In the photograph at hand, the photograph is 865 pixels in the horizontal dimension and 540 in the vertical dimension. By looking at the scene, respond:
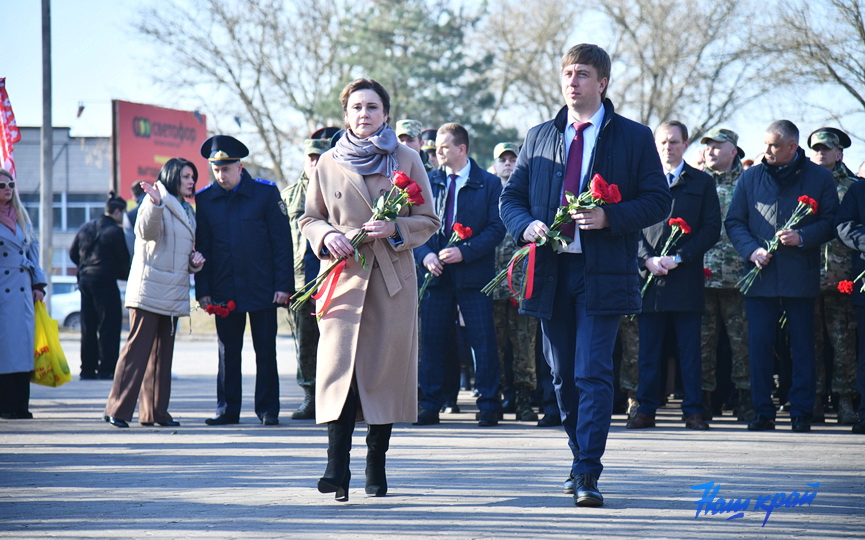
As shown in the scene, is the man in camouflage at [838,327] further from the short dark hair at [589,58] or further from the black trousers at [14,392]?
the black trousers at [14,392]

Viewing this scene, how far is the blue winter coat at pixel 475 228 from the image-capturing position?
30.8 feet

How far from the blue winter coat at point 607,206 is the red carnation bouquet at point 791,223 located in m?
3.21

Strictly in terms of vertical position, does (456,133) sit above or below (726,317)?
above

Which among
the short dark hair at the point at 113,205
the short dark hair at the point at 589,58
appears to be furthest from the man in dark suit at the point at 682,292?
the short dark hair at the point at 113,205

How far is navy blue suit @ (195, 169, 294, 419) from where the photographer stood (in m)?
9.40

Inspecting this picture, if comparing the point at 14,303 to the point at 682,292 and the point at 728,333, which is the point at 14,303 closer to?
the point at 682,292

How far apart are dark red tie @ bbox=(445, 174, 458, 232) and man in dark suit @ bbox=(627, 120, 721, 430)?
5.58ft

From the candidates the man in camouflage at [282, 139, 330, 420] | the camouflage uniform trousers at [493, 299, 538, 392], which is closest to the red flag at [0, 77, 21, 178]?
the man in camouflage at [282, 139, 330, 420]

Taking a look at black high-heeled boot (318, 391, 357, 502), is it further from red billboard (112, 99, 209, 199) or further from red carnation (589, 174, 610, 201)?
red billboard (112, 99, 209, 199)

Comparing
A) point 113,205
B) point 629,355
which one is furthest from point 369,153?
point 113,205

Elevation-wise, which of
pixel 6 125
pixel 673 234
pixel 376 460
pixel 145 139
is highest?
pixel 145 139

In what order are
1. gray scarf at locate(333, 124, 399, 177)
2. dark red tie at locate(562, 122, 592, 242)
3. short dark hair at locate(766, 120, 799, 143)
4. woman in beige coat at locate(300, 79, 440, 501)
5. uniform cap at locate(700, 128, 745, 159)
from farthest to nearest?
uniform cap at locate(700, 128, 745, 159), short dark hair at locate(766, 120, 799, 143), gray scarf at locate(333, 124, 399, 177), dark red tie at locate(562, 122, 592, 242), woman in beige coat at locate(300, 79, 440, 501)

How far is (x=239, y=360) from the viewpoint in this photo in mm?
9570

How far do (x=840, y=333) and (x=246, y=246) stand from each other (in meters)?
5.19
